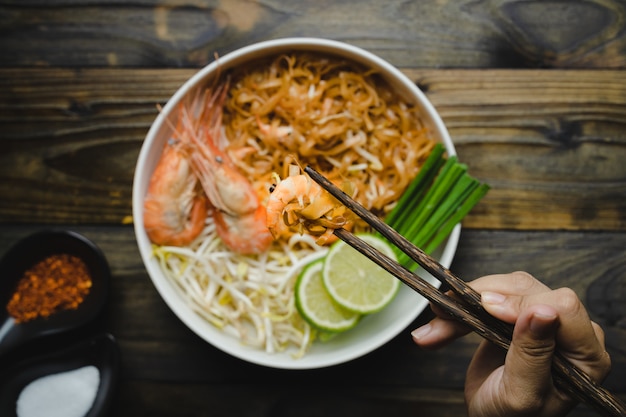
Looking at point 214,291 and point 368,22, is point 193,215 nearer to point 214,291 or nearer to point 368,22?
point 214,291

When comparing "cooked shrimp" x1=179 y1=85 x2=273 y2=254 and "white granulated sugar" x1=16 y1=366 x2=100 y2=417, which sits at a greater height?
"cooked shrimp" x1=179 y1=85 x2=273 y2=254

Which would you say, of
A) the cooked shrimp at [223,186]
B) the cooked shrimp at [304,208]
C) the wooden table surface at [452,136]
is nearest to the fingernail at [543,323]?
the cooked shrimp at [304,208]

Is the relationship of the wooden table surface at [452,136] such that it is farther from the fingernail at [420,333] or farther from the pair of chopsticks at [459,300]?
the pair of chopsticks at [459,300]

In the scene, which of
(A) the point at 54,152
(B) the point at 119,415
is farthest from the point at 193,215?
(B) the point at 119,415

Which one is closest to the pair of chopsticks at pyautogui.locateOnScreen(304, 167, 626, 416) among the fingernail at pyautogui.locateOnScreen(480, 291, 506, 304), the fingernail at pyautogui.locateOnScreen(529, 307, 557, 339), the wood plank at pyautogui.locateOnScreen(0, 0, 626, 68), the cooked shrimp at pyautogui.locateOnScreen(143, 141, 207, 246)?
the fingernail at pyautogui.locateOnScreen(480, 291, 506, 304)

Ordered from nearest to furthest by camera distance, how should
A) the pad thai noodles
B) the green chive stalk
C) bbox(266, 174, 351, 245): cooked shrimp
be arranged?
1. bbox(266, 174, 351, 245): cooked shrimp
2. the green chive stalk
3. the pad thai noodles

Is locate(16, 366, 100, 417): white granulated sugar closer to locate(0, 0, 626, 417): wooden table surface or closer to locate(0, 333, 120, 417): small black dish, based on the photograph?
locate(0, 333, 120, 417): small black dish

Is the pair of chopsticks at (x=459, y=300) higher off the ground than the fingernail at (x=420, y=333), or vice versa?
the pair of chopsticks at (x=459, y=300)

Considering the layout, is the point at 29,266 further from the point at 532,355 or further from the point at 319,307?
the point at 532,355
